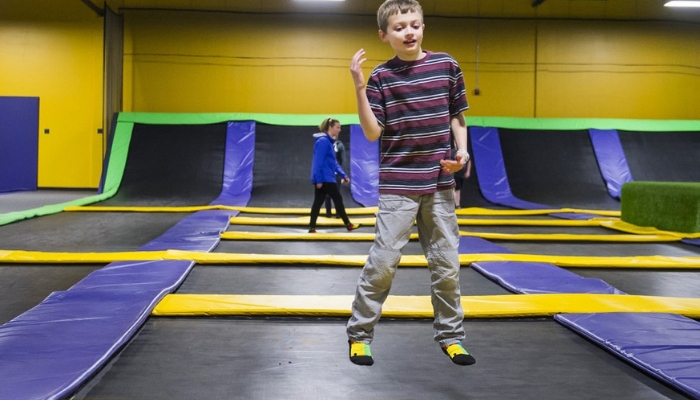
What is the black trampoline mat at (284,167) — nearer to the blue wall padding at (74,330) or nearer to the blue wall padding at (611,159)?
the blue wall padding at (611,159)

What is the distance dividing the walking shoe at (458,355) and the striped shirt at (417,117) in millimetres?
506

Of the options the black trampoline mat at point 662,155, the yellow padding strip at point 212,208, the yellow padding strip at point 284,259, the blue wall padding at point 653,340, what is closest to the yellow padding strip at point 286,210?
the yellow padding strip at point 212,208

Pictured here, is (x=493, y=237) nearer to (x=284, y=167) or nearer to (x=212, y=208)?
(x=212, y=208)

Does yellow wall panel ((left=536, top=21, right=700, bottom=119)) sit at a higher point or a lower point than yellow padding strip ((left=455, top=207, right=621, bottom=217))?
higher

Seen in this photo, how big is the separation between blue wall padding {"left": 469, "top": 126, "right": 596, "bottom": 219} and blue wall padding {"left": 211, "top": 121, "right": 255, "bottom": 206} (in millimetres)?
3686

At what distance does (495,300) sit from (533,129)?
25.1 feet

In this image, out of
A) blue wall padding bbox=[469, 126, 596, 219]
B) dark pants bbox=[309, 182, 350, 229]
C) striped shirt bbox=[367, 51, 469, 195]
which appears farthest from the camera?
blue wall padding bbox=[469, 126, 596, 219]

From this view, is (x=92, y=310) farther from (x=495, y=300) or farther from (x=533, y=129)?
(x=533, y=129)

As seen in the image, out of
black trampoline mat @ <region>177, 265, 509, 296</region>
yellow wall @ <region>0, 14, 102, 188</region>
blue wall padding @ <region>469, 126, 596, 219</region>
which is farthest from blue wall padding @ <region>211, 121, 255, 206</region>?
black trampoline mat @ <region>177, 265, 509, 296</region>

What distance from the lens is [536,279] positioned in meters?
2.93

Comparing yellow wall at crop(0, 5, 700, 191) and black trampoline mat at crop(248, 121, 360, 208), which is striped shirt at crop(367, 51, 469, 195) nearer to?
black trampoline mat at crop(248, 121, 360, 208)

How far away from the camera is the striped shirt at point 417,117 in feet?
5.63

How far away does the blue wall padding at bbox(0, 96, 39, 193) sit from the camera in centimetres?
993

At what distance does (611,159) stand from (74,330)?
8.85 meters
